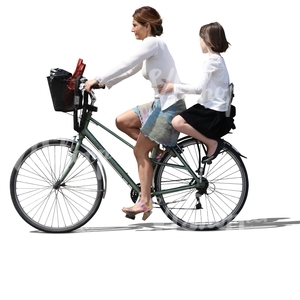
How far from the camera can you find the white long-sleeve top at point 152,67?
338 inches

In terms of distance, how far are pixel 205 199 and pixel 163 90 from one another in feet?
3.62

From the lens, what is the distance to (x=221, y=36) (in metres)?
8.61

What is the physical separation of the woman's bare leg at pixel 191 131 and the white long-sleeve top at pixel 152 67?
6.7 inches

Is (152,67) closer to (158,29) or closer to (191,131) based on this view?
(158,29)

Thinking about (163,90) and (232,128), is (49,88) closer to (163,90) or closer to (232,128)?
→ (163,90)

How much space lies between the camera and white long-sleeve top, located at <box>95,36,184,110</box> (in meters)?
8.58

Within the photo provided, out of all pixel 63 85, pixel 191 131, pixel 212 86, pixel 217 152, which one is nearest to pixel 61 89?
pixel 63 85

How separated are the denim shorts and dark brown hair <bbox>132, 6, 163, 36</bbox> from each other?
622 millimetres

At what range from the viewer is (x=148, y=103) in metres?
8.92

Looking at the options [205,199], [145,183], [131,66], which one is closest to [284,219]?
[205,199]

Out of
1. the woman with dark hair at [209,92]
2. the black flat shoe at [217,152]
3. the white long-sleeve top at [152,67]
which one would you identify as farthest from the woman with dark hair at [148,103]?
the black flat shoe at [217,152]

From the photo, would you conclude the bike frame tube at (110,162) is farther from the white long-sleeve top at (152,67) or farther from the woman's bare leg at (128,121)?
the white long-sleeve top at (152,67)

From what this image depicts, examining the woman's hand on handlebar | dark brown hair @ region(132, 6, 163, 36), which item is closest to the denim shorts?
the woman's hand on handlebar

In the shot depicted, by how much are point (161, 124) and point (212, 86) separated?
55 cm
